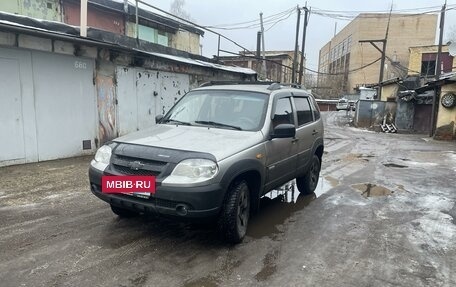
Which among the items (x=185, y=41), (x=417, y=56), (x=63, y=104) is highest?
(x=417, y=56)

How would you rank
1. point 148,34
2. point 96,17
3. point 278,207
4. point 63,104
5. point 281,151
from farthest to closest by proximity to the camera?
point 148,34, point 96,17, point 63,104, point 278,207, point 281,151

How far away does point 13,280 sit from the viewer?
3.44m

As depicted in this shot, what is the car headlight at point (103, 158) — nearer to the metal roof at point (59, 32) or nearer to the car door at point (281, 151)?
the car door at point (281, 151)

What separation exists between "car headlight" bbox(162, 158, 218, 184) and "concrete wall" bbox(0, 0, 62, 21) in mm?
13750

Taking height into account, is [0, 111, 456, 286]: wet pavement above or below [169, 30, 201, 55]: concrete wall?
below

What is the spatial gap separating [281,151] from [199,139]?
53.9 inches

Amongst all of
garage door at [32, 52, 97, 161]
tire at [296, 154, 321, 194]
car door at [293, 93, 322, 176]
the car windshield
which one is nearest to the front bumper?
the car windshield

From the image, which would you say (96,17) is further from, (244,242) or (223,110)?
(244,242)

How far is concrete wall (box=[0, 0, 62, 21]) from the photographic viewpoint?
1444cm

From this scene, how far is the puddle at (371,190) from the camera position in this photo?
23.8ft

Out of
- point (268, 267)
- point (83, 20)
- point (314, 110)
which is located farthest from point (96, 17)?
point (268, 267)

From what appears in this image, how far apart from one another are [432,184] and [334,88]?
53248mm

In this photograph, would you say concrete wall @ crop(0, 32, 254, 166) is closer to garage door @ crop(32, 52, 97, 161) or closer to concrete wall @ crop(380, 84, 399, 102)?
garage door @ crop(32, 52, 97, 161)

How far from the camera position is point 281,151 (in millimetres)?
5211
